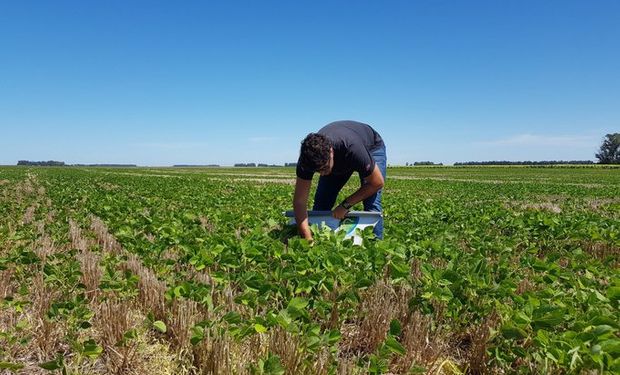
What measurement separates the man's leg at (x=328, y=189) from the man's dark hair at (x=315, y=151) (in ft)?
4.45

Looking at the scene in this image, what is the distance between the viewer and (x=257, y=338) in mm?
2693

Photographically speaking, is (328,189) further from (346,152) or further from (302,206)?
(302,206)

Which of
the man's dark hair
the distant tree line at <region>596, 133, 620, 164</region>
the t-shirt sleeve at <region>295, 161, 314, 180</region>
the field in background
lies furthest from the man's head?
the distant tree line at <region>596, 133, 620, 164</region>

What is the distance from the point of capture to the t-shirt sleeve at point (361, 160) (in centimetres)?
448

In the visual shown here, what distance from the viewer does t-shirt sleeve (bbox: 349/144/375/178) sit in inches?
176

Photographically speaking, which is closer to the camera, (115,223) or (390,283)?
(390,283)

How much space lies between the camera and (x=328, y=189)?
5.55 m

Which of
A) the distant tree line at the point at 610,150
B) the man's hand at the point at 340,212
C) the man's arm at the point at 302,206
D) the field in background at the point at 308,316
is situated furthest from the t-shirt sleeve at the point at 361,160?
the distant tree line at the point at 610,150

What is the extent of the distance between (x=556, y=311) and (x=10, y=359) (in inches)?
123

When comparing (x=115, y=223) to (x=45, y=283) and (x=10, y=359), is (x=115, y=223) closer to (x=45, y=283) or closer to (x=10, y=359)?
(x=45, y=283)

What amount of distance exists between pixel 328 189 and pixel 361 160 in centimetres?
110

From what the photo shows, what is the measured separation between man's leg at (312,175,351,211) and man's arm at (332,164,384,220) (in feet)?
1.74

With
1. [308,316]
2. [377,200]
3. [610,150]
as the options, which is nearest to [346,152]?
[377,200]

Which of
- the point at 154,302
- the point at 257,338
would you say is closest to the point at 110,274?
the point at 154,302
